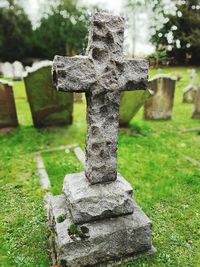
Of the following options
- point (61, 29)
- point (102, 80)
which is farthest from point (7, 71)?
point (102, 80)

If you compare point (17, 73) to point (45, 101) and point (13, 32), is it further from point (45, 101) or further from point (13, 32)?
point (45, 101)

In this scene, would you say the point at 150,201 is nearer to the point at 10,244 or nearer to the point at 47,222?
the point at 47,222

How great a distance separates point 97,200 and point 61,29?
85.5 feet

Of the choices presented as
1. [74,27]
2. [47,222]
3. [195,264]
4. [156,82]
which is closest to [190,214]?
[195,264]

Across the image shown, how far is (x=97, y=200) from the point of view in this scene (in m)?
3.35

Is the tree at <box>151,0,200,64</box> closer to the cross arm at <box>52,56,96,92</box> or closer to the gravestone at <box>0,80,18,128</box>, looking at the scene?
Answer: the gravestone at <box>0,80,18,128</box>

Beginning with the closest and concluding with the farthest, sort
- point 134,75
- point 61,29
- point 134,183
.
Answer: point 134,75 → point 134,183 → point 61,29

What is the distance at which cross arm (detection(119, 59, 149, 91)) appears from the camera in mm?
3219

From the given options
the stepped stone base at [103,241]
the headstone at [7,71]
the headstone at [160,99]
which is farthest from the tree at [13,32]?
the stepped stone base at [103,241]

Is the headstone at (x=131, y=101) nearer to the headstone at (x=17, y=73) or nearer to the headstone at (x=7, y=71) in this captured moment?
the headstone at (x=17, y=73)

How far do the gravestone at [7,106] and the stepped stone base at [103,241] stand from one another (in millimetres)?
4649

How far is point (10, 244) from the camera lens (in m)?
3.79

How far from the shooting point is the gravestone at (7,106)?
24.5 ft

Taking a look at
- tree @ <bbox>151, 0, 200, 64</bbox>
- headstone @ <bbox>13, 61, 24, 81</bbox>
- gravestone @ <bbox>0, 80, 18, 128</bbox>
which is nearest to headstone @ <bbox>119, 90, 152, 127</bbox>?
tree @ <bbox>151, 0, 200, 64</bbox>
